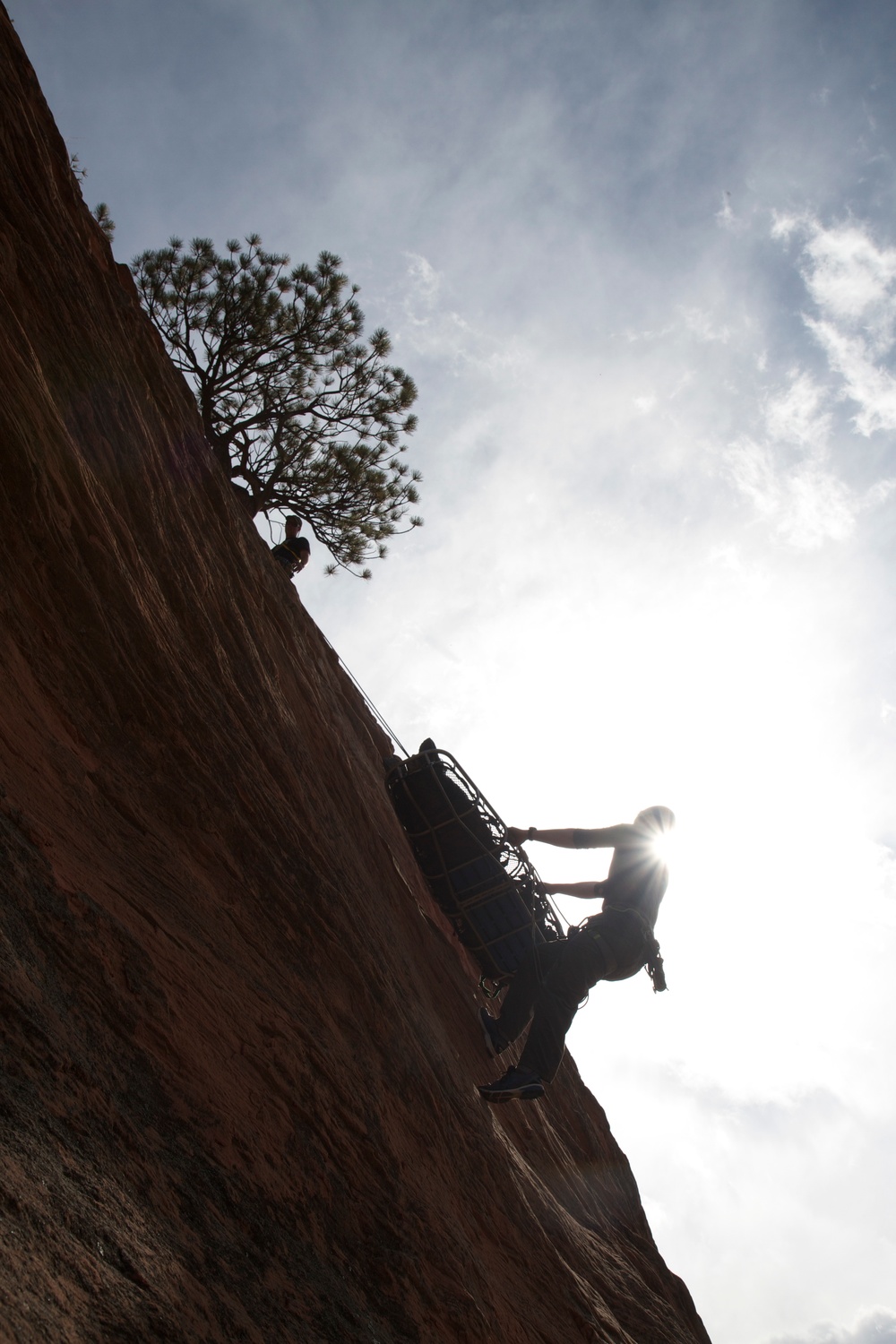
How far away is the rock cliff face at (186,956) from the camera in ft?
8.67

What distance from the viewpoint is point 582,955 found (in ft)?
20.6

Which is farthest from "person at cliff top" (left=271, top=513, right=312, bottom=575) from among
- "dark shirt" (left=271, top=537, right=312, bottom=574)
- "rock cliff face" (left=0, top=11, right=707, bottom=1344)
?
"rock cliff face" (left=0, top=11, right=707, bottom=1344)

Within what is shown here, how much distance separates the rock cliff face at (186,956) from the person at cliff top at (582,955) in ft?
1.05

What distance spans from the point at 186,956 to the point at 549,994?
3.33 m

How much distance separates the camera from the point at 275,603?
709 centimetres

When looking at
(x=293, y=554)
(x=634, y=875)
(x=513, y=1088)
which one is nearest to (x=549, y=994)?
(x=513, y=1088)

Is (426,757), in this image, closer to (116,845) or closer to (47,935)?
(116,845)

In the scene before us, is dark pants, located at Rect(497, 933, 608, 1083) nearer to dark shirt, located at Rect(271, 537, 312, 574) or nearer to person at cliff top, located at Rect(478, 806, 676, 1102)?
person at cliff top, located at Rect(478, 806, 676, 1102)

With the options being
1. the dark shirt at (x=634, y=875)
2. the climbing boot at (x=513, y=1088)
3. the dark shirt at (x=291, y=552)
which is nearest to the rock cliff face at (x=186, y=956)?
the climbing boot at (x=513, y=1088)

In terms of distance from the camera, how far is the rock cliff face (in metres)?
2.64

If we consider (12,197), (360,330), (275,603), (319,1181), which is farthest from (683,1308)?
(360,330)

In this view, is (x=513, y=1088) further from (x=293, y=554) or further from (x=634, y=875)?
(x=293, y=554)

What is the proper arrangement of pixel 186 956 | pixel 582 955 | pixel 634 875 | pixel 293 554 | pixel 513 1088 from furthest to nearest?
1. pixel 293 554
2. pixel 634 875
3. pixel 582 955
4. pixel 513 1088
5. pixel 186 956

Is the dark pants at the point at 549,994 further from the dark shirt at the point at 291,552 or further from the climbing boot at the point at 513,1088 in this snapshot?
the dark shirt at the point at 291,552
